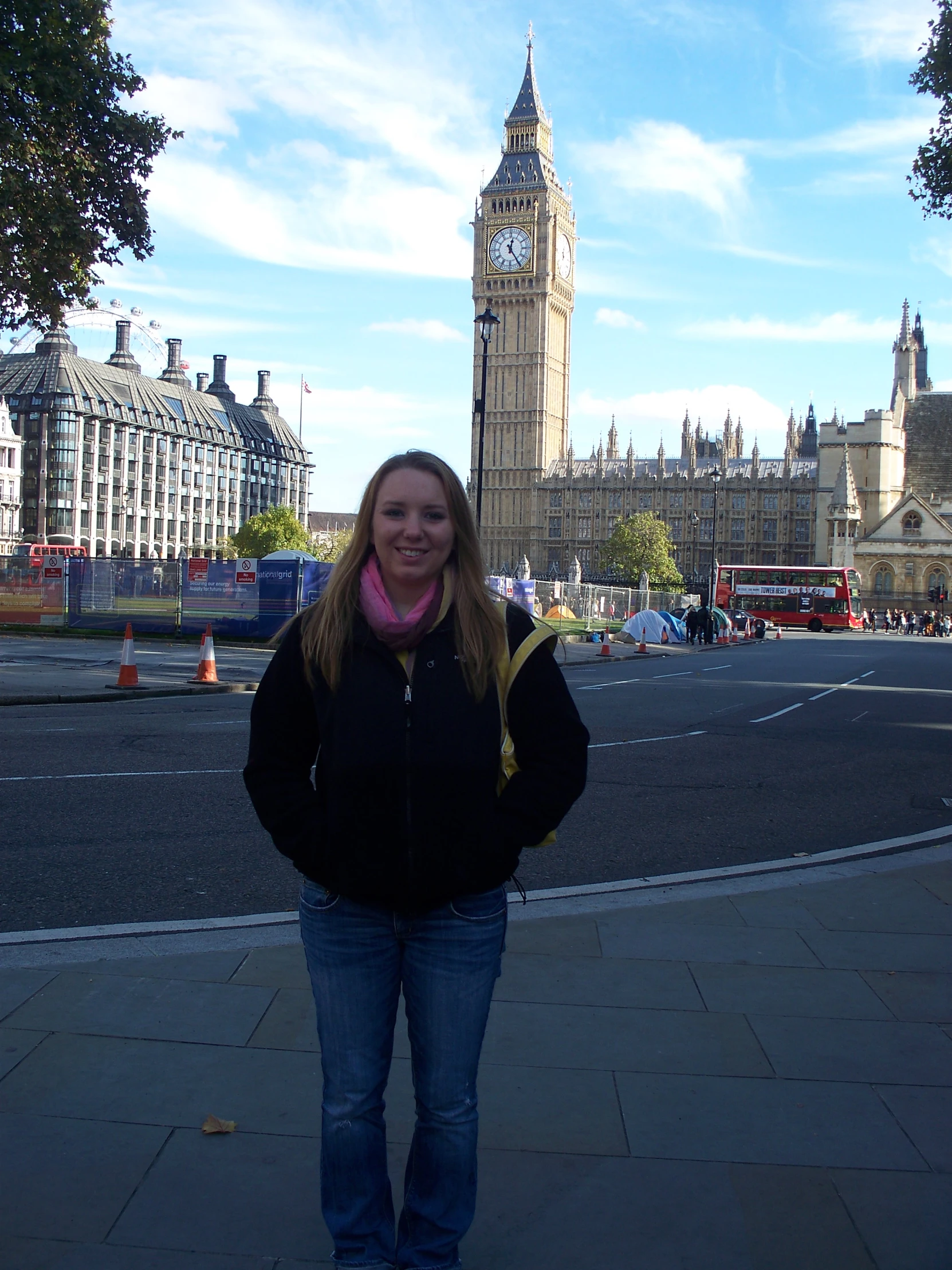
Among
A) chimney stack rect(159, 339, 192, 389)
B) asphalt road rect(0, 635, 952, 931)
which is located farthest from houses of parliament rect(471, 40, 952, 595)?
asphalt road rect(0, 635, 952, 931)

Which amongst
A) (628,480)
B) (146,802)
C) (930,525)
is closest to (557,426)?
(628,480)

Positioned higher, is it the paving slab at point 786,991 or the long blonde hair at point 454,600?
the long blonde hair at point 454,600

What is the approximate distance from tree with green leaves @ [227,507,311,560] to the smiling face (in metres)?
96.3

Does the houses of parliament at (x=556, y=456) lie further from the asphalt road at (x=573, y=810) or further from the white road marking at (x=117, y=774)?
the white road marking at (x=117, y=774)

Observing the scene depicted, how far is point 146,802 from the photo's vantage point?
324 inches

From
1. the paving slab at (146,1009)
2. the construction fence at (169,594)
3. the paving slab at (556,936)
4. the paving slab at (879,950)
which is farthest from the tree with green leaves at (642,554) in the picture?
the paving slab at (146,1009)

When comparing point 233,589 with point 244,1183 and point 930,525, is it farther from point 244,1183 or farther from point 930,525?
point 930,525

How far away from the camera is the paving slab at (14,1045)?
3651 mm

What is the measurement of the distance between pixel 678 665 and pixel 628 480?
87.9 meters

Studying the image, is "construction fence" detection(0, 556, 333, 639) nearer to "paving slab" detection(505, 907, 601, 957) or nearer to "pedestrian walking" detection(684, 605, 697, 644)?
"pedestrian walking" detection(684, 605, 697, 644)

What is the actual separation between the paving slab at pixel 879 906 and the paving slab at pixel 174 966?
283cm

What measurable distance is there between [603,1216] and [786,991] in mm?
1904

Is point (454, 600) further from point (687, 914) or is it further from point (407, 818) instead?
point (687, 914)

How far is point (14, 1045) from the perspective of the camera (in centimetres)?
379
